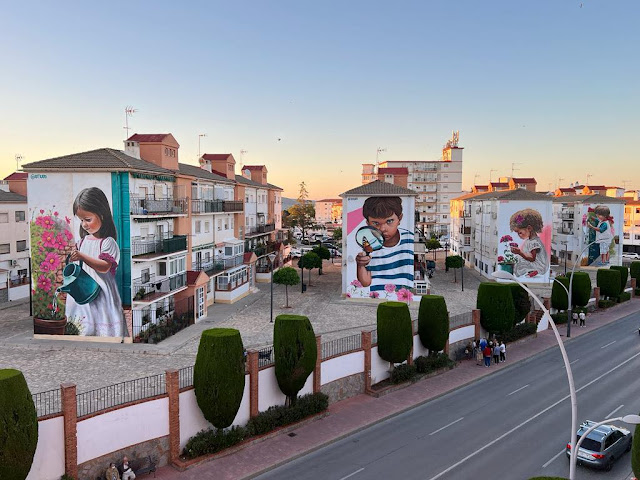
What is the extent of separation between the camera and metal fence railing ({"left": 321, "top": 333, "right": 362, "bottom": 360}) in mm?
23688

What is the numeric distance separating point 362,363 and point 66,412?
44.1ft

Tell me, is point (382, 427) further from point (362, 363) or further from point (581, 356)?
point (581, 356)

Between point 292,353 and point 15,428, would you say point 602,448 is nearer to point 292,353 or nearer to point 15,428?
point 292,353

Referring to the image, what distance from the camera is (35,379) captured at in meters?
22.9

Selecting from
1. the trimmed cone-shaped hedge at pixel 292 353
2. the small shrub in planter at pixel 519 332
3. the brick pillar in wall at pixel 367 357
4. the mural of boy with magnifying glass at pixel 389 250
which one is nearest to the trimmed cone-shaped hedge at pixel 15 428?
the trimmed cone-shaped hedge at pixel 292 353

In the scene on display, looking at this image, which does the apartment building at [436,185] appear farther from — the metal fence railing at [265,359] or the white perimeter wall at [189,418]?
the white perimeter wall at [189,418]

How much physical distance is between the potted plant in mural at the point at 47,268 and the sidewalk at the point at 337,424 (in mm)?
16910

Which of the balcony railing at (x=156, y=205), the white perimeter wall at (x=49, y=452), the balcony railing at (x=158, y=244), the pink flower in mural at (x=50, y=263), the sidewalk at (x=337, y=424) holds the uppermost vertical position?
the balcony railing at (x=156, y=205)

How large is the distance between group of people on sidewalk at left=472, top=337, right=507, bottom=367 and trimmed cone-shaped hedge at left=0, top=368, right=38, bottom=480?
23.1m

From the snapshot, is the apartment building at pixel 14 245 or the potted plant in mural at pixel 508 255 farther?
the potted plant in mural at pixel 508 255

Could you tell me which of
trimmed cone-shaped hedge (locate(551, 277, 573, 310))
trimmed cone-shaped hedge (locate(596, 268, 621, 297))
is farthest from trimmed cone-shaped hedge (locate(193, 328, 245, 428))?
trimmed cone-shaped hedge (locate(596, 268, 621, 297))

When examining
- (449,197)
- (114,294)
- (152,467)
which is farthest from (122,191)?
(449,197)

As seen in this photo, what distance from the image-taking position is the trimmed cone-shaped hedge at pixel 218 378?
17609mm

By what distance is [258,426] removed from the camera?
757 inches
